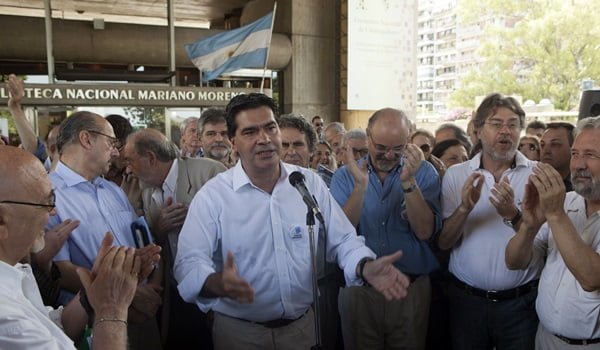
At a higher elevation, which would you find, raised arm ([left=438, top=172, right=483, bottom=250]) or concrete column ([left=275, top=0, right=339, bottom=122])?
concrete column ([left=275, top=0, right=339, bottom=122])

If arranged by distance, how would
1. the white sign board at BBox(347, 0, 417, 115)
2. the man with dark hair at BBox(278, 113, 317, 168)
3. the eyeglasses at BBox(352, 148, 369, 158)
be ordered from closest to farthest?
1. the man with dark hair at BBox(278, 113, 317, 168)
2. the eyeglasses at BBox(352, 148, 369, 158)
3. the white sign board at BBox(347, 0, 417, 115)

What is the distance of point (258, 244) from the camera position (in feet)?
7.58

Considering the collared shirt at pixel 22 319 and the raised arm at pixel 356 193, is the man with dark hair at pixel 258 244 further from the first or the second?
the collared shirt at pixel 22 319

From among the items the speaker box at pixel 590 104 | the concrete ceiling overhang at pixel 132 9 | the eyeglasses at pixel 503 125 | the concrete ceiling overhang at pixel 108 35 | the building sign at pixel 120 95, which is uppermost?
the concrete ceiling overhang at pixel 132 9

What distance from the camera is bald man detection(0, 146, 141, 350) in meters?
1.31

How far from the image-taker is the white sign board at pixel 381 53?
11.6 metres

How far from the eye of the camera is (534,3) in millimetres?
21625

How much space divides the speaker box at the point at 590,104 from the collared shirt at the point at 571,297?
143 inches

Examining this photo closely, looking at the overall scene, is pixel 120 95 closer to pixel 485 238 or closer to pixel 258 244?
pixel 258 244

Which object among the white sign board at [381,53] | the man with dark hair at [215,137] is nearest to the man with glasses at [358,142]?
the man with dark hair at [215,137]

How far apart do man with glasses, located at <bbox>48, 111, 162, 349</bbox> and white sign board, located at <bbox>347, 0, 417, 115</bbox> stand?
371 inches

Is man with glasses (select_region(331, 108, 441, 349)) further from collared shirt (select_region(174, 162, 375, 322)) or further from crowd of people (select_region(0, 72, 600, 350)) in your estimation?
collared shirt (select_region(174, 162, 375, 322))

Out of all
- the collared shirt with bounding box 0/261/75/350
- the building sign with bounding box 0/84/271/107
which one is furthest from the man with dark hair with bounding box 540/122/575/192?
the building sign with bounding box 0/84/271/107

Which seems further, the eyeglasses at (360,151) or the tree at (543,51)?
the tree at (543,51)
